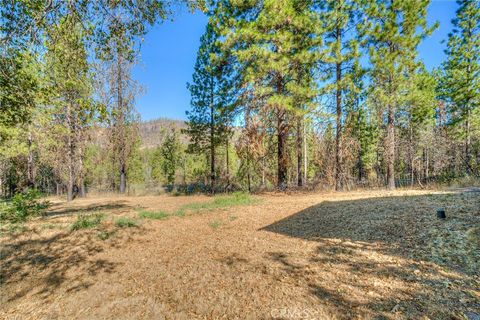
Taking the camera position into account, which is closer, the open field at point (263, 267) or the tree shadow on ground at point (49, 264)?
the open field at point (263, 267)

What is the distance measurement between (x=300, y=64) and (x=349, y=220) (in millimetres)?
7286

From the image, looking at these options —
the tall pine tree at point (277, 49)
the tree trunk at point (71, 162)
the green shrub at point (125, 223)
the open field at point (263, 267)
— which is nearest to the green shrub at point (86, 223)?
the open field at point (263, 267)

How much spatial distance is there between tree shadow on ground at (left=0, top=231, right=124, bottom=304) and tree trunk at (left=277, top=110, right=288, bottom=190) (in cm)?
721

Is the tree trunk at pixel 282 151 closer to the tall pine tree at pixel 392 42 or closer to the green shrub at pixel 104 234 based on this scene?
the tall pine tree at pixel 392 42

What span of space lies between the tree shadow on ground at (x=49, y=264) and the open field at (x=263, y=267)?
0.02 meters

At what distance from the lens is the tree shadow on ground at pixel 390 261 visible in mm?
2346

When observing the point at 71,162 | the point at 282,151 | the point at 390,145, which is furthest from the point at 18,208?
the point at 390,145

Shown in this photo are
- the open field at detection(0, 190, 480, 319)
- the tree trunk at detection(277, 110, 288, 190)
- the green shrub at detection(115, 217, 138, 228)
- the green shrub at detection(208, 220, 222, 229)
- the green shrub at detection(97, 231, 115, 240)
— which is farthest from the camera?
the tree trunk at detection(277, 110, 288, 190)

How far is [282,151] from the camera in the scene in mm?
10453

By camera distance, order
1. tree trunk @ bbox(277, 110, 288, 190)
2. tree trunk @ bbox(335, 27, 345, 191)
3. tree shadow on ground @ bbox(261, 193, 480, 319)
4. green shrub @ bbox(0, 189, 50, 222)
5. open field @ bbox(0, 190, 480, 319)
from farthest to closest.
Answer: tree trunk @ bbox(277, 110, 288, 190), tree trunk @ bbox(335, 27, 345, 191), green shrub @ bbox(0, 189, 50, 222), open field @ bbox(0, 190, 480, 319), tree shadow on ground @ bbox(261, 193, 480, 319)

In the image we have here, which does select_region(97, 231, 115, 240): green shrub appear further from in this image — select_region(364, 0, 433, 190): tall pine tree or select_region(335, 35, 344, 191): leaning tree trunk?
select_region(364, 0, 433, 190): tall pine tree

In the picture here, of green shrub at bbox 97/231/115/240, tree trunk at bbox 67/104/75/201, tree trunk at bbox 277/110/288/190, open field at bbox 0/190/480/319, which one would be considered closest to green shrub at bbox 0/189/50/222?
open field at bbox 0/190/480/319

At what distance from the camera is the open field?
2520mm

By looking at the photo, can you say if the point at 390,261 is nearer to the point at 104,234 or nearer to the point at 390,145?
the point at 104,234
